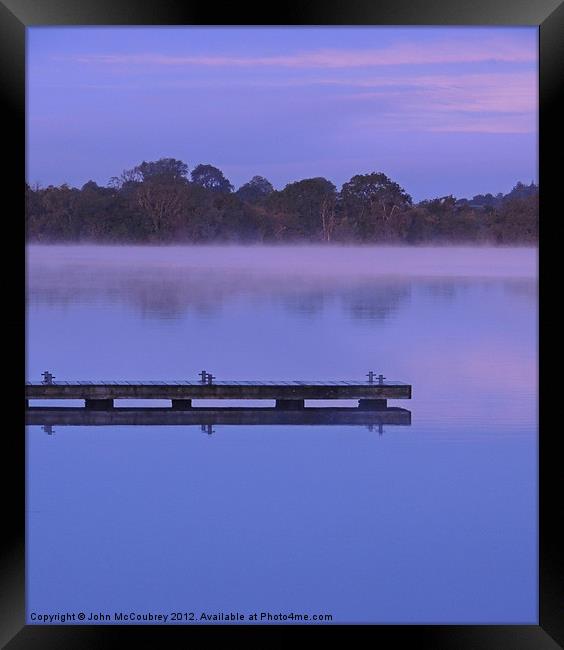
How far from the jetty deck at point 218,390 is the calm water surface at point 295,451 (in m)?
0.30

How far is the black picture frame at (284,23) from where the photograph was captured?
3.23m

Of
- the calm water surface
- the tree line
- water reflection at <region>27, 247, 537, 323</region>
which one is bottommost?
the calm water surface

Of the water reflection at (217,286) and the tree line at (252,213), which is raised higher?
the tree line at (252,213)

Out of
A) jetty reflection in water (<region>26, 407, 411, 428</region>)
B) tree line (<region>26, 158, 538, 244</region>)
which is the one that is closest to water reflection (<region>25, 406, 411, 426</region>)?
jetty reflection in water (<region>26, 407, 411, 428</region>)

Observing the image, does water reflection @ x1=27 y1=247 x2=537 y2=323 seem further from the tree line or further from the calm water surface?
the tree line

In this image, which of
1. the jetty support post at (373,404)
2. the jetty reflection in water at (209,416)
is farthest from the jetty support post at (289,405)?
the jetty support post at (373,404)

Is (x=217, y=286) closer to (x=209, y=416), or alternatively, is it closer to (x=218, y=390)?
(x=209, y=416)

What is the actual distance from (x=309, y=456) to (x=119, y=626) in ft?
13.8

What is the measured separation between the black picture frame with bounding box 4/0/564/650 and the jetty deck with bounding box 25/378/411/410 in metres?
3.15

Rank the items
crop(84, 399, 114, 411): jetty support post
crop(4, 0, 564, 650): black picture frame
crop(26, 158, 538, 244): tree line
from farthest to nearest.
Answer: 1. crop(26, 158, 538, 244): tree line
2. crop(84, 399, 114, 411): jetty support post
3. crop(4, 0, 564, 650): black picture frame

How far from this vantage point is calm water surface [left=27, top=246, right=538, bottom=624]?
564 centimetres

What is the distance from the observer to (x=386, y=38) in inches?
447

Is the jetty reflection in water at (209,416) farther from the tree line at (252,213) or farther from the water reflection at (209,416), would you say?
the tree line at (252,213)

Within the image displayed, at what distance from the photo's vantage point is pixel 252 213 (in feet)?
27.6
